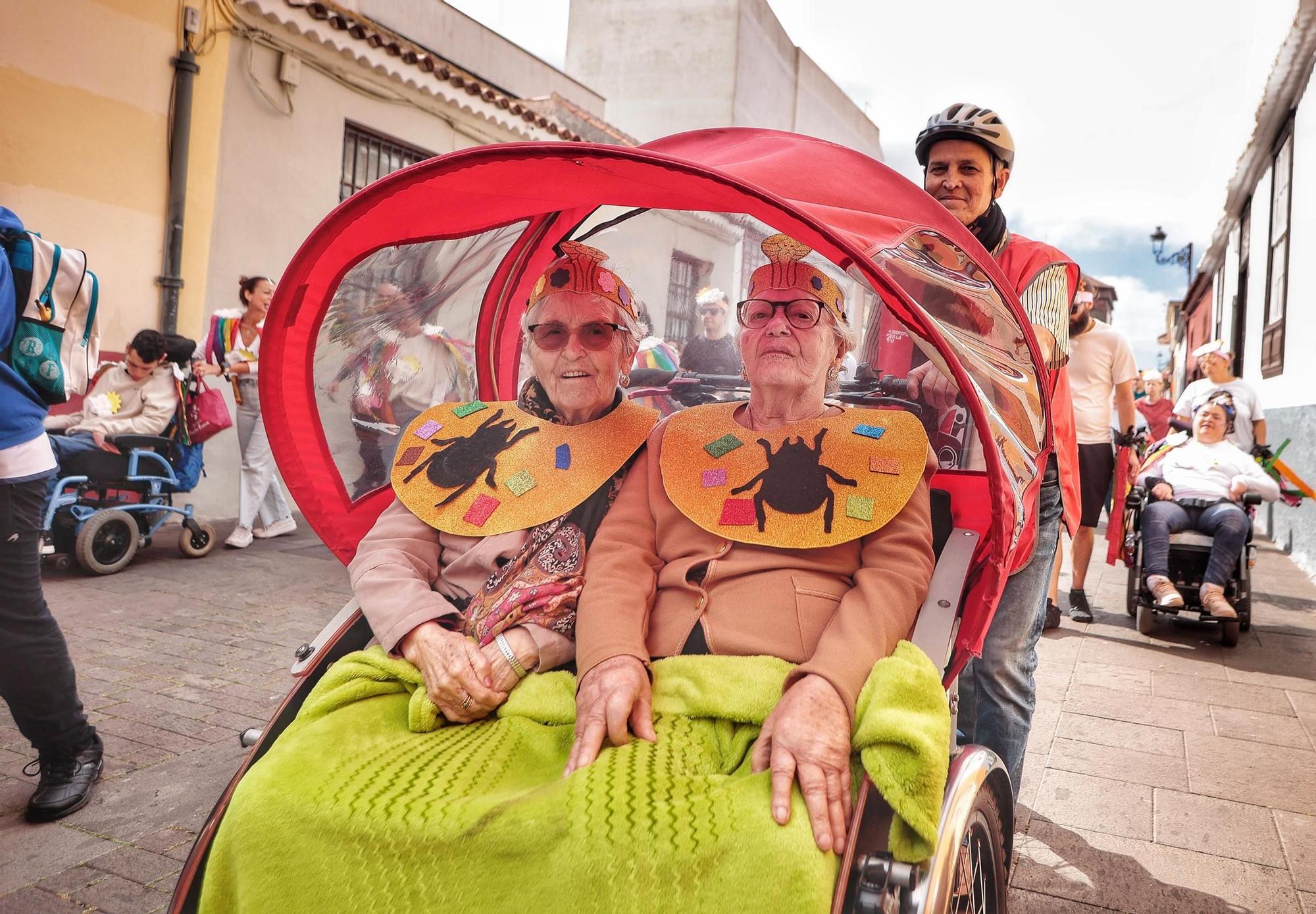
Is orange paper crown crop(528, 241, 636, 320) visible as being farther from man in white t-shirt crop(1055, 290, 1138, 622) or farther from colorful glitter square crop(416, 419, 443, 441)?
man in white t-shirt crop(1055, 290, 1138, 622)

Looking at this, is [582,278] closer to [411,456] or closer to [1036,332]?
[411,456]

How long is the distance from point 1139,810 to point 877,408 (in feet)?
6.69

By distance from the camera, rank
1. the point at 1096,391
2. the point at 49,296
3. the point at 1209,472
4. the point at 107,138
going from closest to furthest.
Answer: the point at 49,296
the point at 1096,391
the point at 1209,472
the point at 107,138

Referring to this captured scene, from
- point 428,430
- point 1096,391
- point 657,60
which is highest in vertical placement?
point 657,60

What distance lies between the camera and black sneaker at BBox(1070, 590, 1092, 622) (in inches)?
253

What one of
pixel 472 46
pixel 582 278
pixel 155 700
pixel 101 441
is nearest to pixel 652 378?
pixel 582 278

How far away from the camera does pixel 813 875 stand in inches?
59.1

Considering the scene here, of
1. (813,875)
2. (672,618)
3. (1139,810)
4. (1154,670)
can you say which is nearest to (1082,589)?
(1154,670)

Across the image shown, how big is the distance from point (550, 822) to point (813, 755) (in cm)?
45

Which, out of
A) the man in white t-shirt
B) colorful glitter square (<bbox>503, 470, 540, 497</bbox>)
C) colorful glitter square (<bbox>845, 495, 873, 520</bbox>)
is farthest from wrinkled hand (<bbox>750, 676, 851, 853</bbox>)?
the man in white t-shirt

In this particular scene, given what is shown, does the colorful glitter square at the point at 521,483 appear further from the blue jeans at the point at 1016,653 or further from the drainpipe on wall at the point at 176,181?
the drainpipe on wall at the point at 176,181

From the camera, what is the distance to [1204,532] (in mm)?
6180

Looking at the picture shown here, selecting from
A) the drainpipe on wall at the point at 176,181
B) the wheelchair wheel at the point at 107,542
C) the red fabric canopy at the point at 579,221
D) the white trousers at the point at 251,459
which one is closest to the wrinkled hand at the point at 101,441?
the wheelchair wheel at the point at 107,542

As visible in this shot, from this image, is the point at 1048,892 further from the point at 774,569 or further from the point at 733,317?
the point at 733,317
